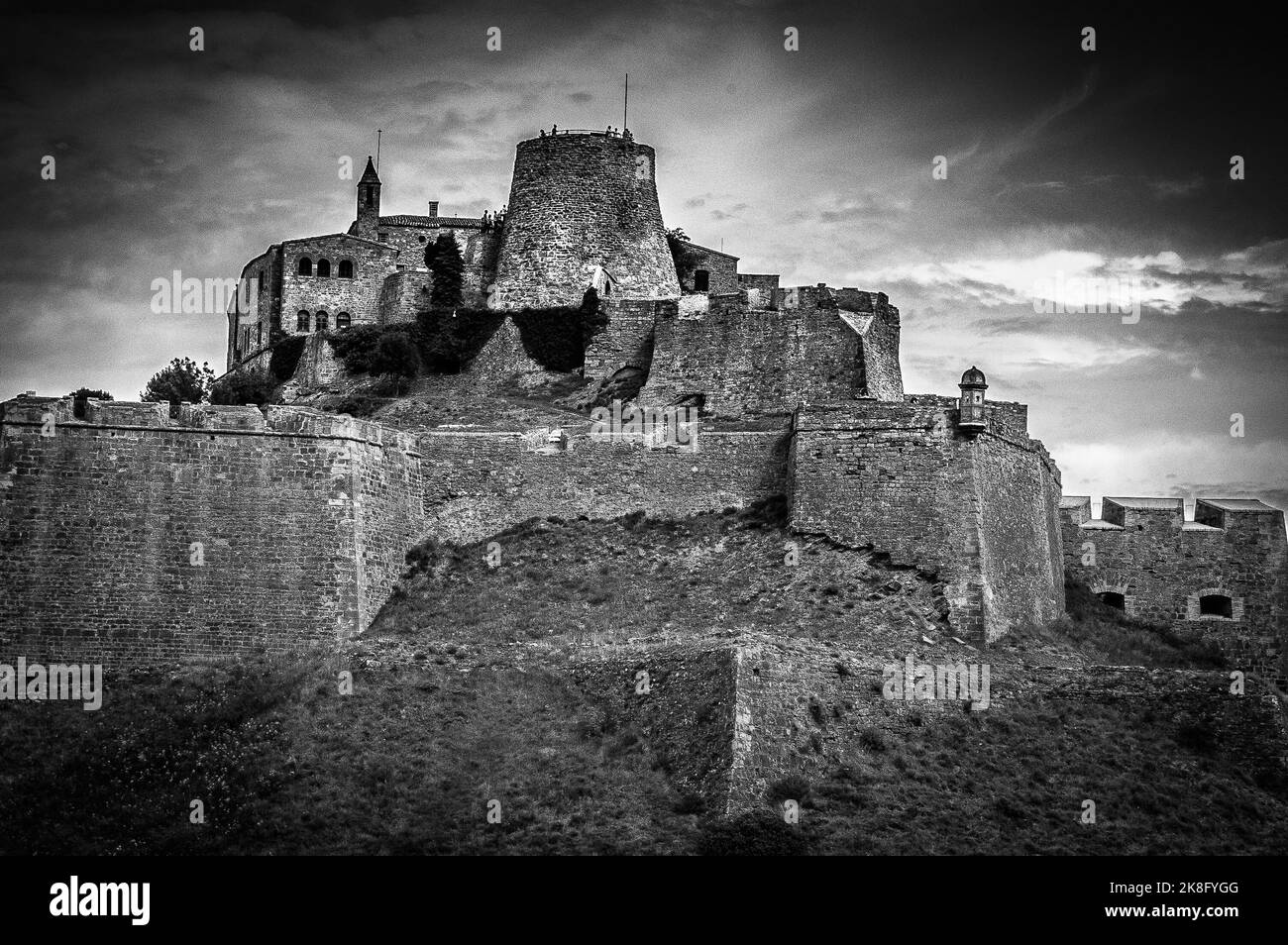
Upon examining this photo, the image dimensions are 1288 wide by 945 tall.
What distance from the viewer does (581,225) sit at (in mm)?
58094

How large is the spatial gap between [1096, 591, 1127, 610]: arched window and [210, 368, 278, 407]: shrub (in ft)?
82.3

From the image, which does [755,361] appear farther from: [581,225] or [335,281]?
[335,281]

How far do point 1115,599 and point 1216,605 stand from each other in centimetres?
274

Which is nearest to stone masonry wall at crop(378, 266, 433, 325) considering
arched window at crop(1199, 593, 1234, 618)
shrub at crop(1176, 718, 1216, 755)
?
arched window at crop(1199, 593, 1234, 618)

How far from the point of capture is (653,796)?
1309 inches

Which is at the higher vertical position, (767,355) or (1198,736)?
(767,355)

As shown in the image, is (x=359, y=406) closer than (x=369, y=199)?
Yes

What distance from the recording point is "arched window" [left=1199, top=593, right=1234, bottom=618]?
1969 inches

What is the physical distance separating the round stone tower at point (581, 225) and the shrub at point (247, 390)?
290 inches

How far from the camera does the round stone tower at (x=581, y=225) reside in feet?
189

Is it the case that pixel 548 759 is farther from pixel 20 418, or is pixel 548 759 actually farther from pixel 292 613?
pixel 20 418

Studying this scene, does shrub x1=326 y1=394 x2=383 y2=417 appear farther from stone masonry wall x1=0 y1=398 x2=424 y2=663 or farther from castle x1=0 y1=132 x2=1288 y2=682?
stone masonry wall x1=0 y1=398 x2=424 y2=663

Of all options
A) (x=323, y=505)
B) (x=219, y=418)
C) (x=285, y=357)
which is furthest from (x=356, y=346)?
(x=323, y=505)
